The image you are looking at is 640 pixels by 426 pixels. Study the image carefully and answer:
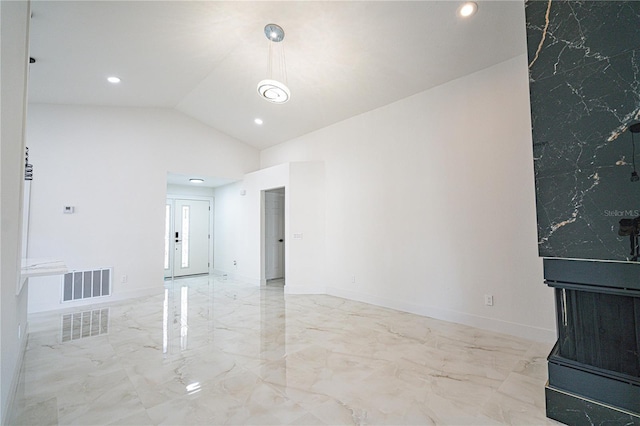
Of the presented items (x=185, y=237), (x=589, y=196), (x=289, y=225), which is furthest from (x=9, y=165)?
(x=185, y=237)

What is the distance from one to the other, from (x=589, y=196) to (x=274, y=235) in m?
6.06

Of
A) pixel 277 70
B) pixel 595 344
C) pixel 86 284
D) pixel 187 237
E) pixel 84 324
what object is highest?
pixel 277 70

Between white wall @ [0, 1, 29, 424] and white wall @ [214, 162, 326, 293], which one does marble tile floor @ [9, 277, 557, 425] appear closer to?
white wall @ [0, 1, 29, 424]

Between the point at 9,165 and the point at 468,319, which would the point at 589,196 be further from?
the point at 9,165

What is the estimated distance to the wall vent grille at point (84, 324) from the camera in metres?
3.65

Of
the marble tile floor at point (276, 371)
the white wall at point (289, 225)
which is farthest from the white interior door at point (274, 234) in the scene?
the marble tile floor at point (276, 371)

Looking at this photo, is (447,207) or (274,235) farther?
(274,235)

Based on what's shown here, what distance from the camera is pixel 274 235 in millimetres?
7180

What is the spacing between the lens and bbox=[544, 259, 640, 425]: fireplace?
5.74 feet

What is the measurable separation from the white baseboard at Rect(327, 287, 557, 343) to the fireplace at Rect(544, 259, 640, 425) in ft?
4.79

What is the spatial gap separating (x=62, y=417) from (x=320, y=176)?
4711 millimetres

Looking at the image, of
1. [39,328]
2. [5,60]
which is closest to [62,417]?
[5,60]

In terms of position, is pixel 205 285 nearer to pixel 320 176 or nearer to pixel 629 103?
pixel 320 176

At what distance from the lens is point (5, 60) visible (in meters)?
1.65
